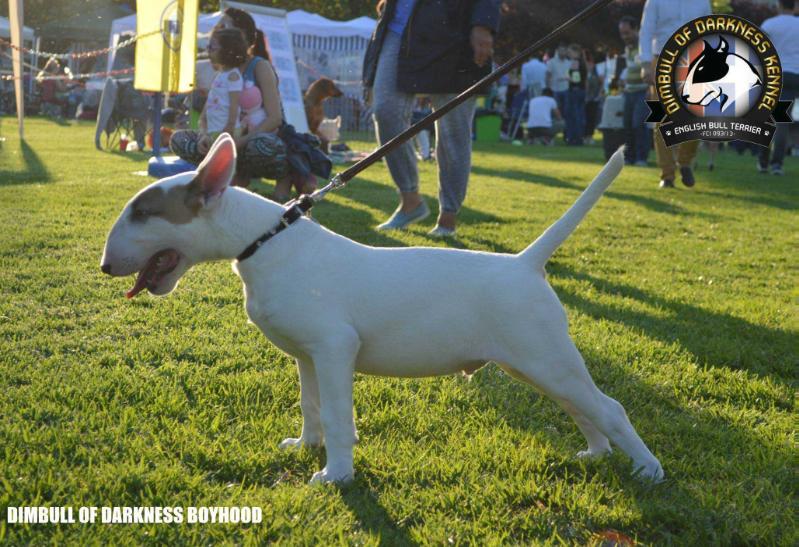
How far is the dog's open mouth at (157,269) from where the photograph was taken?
7.97ft

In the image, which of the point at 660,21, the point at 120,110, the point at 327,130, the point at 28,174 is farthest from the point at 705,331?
the point at 120,110

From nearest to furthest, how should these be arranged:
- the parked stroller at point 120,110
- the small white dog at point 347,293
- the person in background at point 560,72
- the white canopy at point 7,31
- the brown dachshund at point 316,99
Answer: the small white dog at point 347,293, the brown dachshund at point 316,99, the parked stroller at point 120,110, the person in background at point 560,72, the white canopy at point 7,31

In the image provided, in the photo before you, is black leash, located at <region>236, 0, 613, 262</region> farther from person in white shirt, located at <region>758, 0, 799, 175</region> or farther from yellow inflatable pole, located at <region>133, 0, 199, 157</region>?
person in white shirt, located at <region>758, 0, 799, 175</region>

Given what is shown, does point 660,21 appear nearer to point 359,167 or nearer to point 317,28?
point 359,167

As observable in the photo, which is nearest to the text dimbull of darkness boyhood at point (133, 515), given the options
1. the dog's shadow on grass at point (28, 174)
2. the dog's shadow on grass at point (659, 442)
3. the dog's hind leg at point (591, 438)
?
the dog's shadow on grass at point (659, 442)

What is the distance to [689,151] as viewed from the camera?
10.3 m

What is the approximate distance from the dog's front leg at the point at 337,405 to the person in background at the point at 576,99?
64.1 feet

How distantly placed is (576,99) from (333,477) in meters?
20.1

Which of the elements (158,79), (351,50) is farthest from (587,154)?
(158,79)

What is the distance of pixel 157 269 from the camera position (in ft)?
7.98

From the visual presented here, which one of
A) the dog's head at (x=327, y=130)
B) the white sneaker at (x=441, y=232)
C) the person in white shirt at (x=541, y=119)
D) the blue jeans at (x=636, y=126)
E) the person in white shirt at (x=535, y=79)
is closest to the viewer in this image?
the white sneaker at (x=441, y=232)

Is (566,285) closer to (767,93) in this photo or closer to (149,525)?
(767,93)

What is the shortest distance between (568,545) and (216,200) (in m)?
1.37

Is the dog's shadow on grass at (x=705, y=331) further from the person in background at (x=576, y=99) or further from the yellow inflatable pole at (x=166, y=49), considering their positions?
the person in background at (x=576, y=99)
